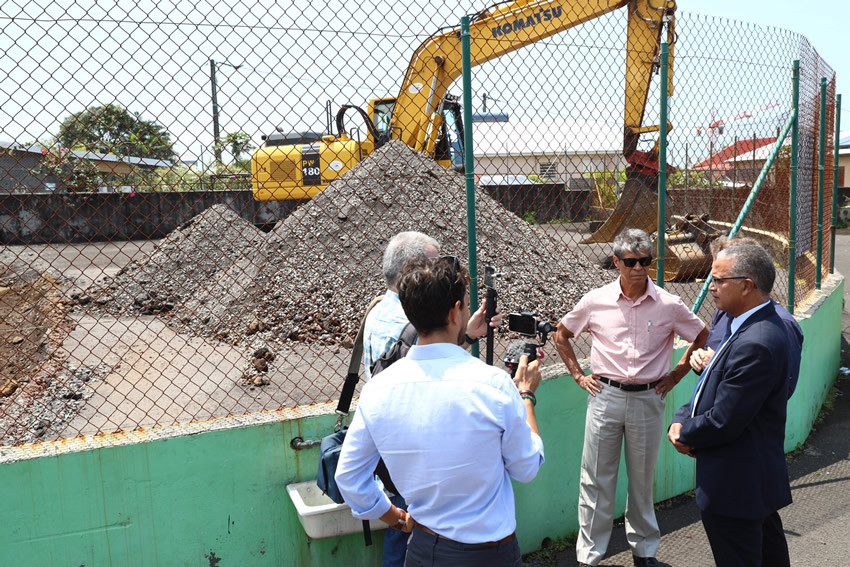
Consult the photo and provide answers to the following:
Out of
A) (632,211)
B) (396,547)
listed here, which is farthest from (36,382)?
(632,211)

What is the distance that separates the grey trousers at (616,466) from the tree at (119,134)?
2.62 m

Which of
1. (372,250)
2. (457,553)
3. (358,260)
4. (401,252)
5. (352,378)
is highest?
(401,252)

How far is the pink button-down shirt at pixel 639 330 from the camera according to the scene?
337 centimetres

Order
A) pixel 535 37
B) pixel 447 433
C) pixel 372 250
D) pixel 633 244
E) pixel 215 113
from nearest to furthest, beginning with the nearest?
pixel 447 433 → pixel 215 113 → pixel 633 244 → pixel 535 37 → pixel 372 250

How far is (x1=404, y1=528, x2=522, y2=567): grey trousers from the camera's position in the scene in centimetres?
195

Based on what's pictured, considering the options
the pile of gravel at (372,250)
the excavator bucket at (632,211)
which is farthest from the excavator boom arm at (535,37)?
the excavator bucket at (632,211)

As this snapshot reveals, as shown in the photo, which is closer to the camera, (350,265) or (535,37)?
(535,37)

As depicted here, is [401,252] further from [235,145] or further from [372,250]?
[372,250]

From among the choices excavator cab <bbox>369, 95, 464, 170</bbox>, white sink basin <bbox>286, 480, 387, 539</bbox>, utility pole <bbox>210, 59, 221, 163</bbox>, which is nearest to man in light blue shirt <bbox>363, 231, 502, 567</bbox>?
white sink basin <bbox>286, 480, 387, 539</bbox>

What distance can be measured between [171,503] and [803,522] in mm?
3619

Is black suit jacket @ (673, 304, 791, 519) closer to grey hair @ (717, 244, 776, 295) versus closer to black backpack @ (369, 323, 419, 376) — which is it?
grey hair @ (717, 244, 776, 295)

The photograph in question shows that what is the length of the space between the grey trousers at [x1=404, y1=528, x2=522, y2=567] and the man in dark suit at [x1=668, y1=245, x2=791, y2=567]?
40.3 inches

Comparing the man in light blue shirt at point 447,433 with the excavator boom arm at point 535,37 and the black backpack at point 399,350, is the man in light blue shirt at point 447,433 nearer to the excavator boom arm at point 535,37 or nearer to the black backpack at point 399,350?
the black backpack at point 399,350

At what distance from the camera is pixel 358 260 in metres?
8.24
